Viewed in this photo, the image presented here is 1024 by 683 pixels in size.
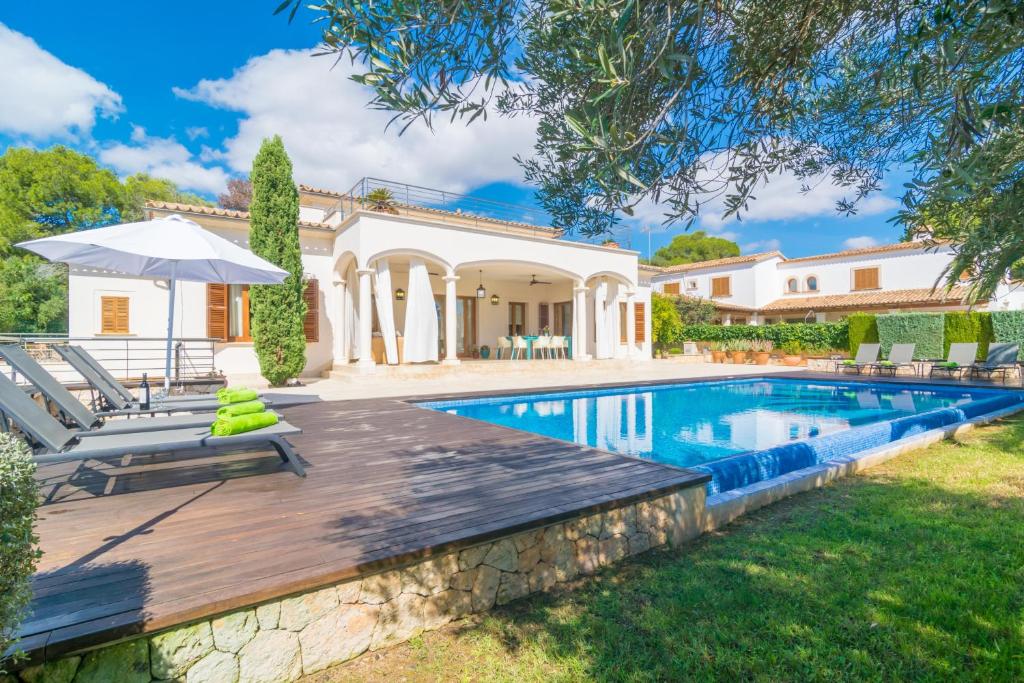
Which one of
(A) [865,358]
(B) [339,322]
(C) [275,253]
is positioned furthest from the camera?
(A) [865,358]

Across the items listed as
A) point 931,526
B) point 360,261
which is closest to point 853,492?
point 931,526

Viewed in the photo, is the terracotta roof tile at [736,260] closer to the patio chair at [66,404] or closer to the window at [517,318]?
the window at [517,318]

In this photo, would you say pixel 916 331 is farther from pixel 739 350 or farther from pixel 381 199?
pixel 381 199

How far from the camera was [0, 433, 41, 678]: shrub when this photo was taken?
134cm

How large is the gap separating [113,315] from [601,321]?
14116 mm

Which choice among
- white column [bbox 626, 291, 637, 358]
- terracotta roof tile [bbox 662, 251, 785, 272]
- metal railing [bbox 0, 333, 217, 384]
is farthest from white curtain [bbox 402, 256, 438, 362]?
terracotta roof tile [bbox 662, 251, 785, 272]

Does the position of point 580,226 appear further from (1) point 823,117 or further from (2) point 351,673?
(2) point 351,673

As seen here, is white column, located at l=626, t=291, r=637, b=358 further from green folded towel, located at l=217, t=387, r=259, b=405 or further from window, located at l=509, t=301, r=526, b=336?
green folded towel, located at l=217, t=387, r=259, b=405

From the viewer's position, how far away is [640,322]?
65.6ft

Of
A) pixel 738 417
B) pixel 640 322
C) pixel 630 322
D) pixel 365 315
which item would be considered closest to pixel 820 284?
pixel 640 322

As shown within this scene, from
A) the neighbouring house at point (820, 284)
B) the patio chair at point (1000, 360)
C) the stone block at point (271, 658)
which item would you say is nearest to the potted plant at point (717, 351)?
the neighbouring house at point (820, 284)

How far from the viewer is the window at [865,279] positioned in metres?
26.6

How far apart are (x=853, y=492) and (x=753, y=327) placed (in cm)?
1995

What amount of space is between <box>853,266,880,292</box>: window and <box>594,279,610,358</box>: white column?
61.6ft
